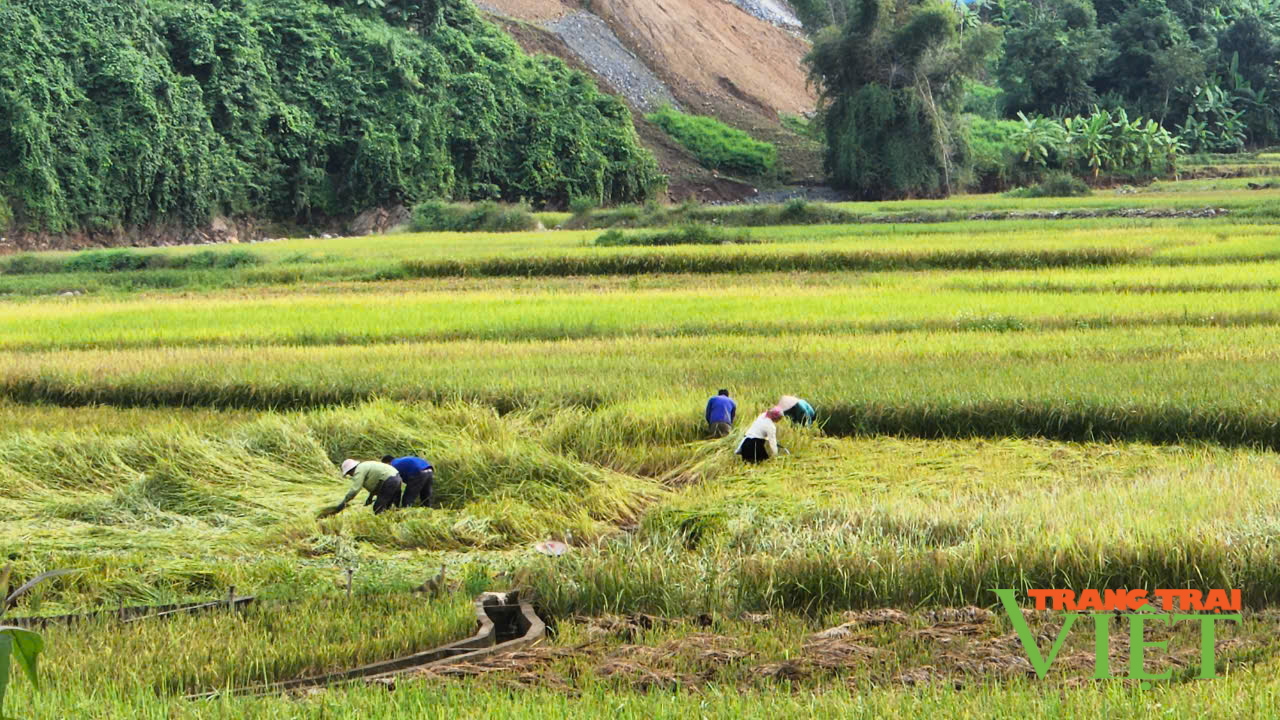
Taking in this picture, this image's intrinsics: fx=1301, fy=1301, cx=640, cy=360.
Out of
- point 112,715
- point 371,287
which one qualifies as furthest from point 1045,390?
point 371,287

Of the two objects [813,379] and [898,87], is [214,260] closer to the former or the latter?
[813,379]

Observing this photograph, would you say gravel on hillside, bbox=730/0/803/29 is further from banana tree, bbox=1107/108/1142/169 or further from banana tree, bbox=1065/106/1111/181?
banana tree, bbox=1107/108/1142/169

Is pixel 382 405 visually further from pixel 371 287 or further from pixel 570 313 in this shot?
pixel 371 287

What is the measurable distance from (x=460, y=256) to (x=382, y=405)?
13.6 m

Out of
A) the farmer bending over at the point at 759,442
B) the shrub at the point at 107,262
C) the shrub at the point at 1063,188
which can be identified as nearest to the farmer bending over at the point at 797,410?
the farmer bending over at the point at 759,442

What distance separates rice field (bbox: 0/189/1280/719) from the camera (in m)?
4.55

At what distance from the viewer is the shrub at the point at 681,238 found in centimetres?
2584

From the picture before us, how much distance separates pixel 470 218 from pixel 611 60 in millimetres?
22544

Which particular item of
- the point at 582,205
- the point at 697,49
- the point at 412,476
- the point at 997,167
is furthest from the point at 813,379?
the point at 697,49

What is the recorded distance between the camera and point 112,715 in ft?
12.7

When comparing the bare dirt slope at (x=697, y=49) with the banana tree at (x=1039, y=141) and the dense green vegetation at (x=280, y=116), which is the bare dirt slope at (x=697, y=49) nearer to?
the dense green vegetation at (x=280, y=116)

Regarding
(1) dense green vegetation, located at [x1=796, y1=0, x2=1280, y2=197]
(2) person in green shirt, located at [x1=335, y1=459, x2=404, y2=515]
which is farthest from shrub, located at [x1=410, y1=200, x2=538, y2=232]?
(2) person in green shirt, located at [x1=335, y1=459, x2=404, y2=515]

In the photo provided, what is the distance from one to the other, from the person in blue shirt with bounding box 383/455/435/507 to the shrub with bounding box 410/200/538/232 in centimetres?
2835

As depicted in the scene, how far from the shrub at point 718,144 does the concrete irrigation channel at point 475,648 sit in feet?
157
